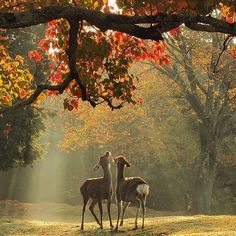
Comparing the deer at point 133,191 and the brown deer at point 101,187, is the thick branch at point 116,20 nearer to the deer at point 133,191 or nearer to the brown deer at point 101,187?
the deer at point 133,191

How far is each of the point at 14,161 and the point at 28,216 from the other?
6.72 m

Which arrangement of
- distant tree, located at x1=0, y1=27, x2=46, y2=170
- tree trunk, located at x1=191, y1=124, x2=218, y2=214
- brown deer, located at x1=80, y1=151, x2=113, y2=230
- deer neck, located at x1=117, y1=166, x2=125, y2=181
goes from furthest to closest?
tree trunk, located at x1=191, y1=124, x2=218, y2=214 → distant tree, located at x1=0, y1=27, x2=46, y2=170 → deer neck, located at x1=117, y1=166, x2=125, y2=181 → brown deer, located at x1=80, y1=151, x2=113, y2=230

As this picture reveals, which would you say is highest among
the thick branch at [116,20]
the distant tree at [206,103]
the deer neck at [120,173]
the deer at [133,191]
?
the distant tree at [206,103]

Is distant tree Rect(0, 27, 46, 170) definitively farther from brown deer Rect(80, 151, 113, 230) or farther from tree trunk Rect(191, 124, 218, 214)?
tree trunk Rect(191, 124, 218, 214)

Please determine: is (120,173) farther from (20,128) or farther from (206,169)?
(206,169)

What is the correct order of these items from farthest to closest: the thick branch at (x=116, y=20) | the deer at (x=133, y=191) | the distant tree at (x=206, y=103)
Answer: the distant tree at (x=206, y=103) < the deer at (x=133, y=191) < the thick branch at (x=116, y=20)

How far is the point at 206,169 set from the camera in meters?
37.0

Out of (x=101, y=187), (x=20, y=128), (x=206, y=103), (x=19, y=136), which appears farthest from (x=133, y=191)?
(x=206, y=103)

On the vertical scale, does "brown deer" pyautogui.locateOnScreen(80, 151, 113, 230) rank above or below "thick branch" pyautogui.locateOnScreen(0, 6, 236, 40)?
below

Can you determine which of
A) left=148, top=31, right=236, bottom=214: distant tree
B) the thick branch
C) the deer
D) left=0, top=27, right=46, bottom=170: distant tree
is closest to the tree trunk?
left=148, top=31, right=236, bottom=214: distant tree

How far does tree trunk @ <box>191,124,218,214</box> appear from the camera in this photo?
3622cm

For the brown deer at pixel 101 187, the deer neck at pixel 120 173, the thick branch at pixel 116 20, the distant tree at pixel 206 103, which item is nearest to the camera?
the thick branch at pixel 116 20

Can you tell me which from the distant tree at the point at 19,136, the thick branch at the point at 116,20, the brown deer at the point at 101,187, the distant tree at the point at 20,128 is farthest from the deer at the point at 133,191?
the distant tree at the point at 19,136

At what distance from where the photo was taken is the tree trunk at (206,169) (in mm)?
36219
